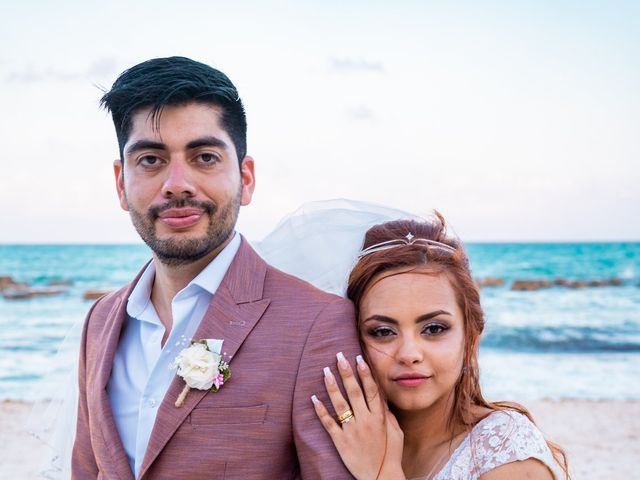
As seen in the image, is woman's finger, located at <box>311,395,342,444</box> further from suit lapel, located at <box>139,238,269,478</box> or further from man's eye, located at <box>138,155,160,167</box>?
man's eye, located at <box>138,155,160,167</box>

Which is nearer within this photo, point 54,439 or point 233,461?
point 233,461

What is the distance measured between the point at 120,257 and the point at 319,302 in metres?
48.1

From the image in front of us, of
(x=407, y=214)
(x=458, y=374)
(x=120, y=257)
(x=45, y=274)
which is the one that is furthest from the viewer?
(x=120, y=257)

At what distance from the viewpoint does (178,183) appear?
244 cm

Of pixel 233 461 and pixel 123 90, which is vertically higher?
pixel 123 90

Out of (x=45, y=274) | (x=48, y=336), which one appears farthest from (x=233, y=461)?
(x=45, y=274)

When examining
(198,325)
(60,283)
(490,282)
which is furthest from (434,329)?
(60,283)

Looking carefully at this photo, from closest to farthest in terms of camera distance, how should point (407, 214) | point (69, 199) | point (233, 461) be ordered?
point (233, 461)
point (407, 214)
point (69, 199)

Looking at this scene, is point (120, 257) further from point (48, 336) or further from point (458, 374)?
point (458, 374)

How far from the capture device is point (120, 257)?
4847 cm

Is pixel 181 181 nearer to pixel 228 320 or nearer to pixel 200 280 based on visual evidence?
pixel 200 280

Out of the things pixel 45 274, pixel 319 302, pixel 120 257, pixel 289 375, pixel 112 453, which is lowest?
pixel 120 257

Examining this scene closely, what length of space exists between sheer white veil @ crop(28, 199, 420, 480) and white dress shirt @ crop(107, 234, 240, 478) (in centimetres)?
51

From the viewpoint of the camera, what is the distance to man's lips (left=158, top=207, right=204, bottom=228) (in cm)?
247
